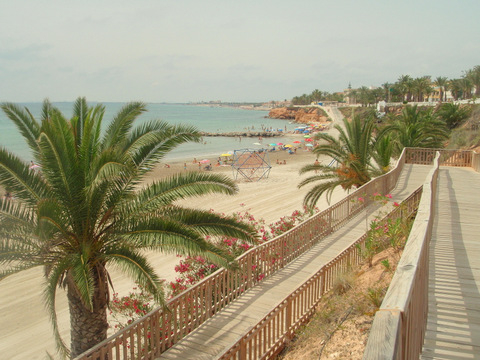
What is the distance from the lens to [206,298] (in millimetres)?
7375

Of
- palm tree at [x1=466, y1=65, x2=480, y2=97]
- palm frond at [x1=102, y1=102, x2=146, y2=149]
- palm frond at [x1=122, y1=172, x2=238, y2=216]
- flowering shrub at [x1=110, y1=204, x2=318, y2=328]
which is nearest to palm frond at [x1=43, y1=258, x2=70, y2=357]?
palm frond at [x1=122, y1=172, x2=238, y2=216]

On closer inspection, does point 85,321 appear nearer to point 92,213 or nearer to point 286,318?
point 92,213

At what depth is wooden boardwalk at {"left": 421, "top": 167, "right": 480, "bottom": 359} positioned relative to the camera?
381 centimetres

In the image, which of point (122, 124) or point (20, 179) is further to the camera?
point (122, 124)

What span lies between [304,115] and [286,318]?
142919mm

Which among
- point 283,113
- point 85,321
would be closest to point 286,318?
point 85,321

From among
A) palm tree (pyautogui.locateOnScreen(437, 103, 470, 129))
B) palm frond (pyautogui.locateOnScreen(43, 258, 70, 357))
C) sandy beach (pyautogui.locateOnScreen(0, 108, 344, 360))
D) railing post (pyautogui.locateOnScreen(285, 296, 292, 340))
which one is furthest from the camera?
palm tree (pyautogui.locateOnScreen(437, 103, 470, 129))

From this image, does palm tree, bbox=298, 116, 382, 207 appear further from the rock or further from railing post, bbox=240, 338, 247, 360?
the rock

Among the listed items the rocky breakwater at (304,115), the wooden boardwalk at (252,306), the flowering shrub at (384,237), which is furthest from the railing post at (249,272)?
the rocky breakwater at (304,115)

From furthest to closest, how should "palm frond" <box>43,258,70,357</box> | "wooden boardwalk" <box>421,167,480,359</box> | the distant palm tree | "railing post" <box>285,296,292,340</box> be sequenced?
the distant palm tree
"railing post" <box>285,296,292,340</box>
"palm frond" <box>43,258,70,357</box>
"wooden boardwalk" <box>421,167,480,359</box>

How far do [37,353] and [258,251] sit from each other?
577 centimetres

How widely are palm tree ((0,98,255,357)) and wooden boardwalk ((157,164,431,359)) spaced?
3.70ft

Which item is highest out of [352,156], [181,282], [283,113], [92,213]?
[283,113]

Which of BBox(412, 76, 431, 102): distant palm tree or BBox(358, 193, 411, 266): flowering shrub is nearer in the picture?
BBox(358, 193, 411, 266): flowering shrub
